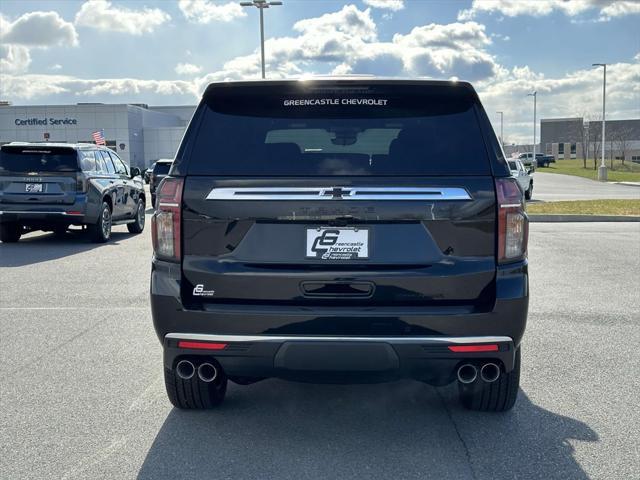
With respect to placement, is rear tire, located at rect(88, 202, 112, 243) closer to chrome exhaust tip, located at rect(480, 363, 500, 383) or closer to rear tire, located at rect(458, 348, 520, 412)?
rear tire, located at rect(458, 348, 520, 412)

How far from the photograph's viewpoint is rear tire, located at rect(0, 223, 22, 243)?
13.9 m

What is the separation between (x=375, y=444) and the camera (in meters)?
3.89

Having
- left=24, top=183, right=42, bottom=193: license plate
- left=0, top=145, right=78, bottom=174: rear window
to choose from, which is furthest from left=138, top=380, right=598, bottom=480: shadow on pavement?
left=24, top=183, right=42, bottom=193: license plate

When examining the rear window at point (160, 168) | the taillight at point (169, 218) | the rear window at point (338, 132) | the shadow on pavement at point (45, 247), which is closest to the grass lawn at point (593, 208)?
the rear window at point (160, 168)

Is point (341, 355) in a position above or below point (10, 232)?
above

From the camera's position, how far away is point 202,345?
3.70 metres

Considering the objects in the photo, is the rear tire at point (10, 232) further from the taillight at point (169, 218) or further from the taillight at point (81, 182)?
the taillight at point (169, 218)

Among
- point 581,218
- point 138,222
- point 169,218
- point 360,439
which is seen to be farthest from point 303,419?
point 581,218

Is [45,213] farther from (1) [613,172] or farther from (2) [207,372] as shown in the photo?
(1) [613,172]

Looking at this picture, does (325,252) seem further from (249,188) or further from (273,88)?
(273,88)

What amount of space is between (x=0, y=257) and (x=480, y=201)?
10359 mm

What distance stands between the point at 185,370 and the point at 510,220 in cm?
193

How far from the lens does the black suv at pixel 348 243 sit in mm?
3578

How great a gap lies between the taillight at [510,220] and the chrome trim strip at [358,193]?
190mm
